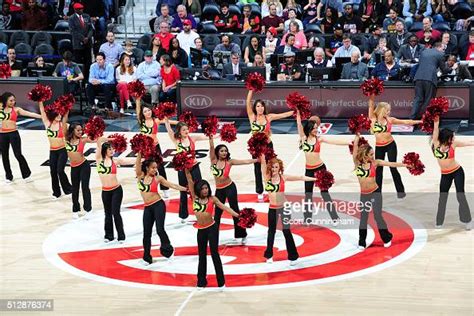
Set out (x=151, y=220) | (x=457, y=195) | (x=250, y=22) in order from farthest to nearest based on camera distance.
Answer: (x=250, y=22)
(x=457, y=195)
(x=151, y=220)

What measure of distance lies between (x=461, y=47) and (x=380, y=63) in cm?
231

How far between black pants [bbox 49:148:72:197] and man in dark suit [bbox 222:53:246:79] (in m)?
6.80

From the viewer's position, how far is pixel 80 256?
14898mm

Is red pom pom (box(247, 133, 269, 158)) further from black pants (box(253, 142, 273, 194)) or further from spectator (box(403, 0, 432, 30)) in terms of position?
spectator (box(403, 0, 432, 30))

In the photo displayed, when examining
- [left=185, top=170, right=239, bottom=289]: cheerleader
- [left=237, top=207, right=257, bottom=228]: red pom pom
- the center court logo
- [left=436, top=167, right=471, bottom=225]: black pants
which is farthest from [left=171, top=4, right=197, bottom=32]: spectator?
[left=237, top=207, right=257, bottom=228]: red pom pom

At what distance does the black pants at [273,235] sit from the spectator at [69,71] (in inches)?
434

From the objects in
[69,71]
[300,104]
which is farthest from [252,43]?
[300,104]

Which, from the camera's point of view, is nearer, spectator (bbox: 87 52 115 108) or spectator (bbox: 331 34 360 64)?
spectator (bbox: 331 34 360 64)

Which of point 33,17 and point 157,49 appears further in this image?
point 33,17

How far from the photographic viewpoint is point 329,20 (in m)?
25.5

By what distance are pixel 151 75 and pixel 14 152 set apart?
5678 mm

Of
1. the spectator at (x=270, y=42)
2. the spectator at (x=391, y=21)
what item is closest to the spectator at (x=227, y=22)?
the spectator at (x=270, y=42)

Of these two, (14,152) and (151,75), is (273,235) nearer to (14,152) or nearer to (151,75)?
(14,152)

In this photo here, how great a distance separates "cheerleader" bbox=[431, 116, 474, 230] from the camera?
15242 millimetres
